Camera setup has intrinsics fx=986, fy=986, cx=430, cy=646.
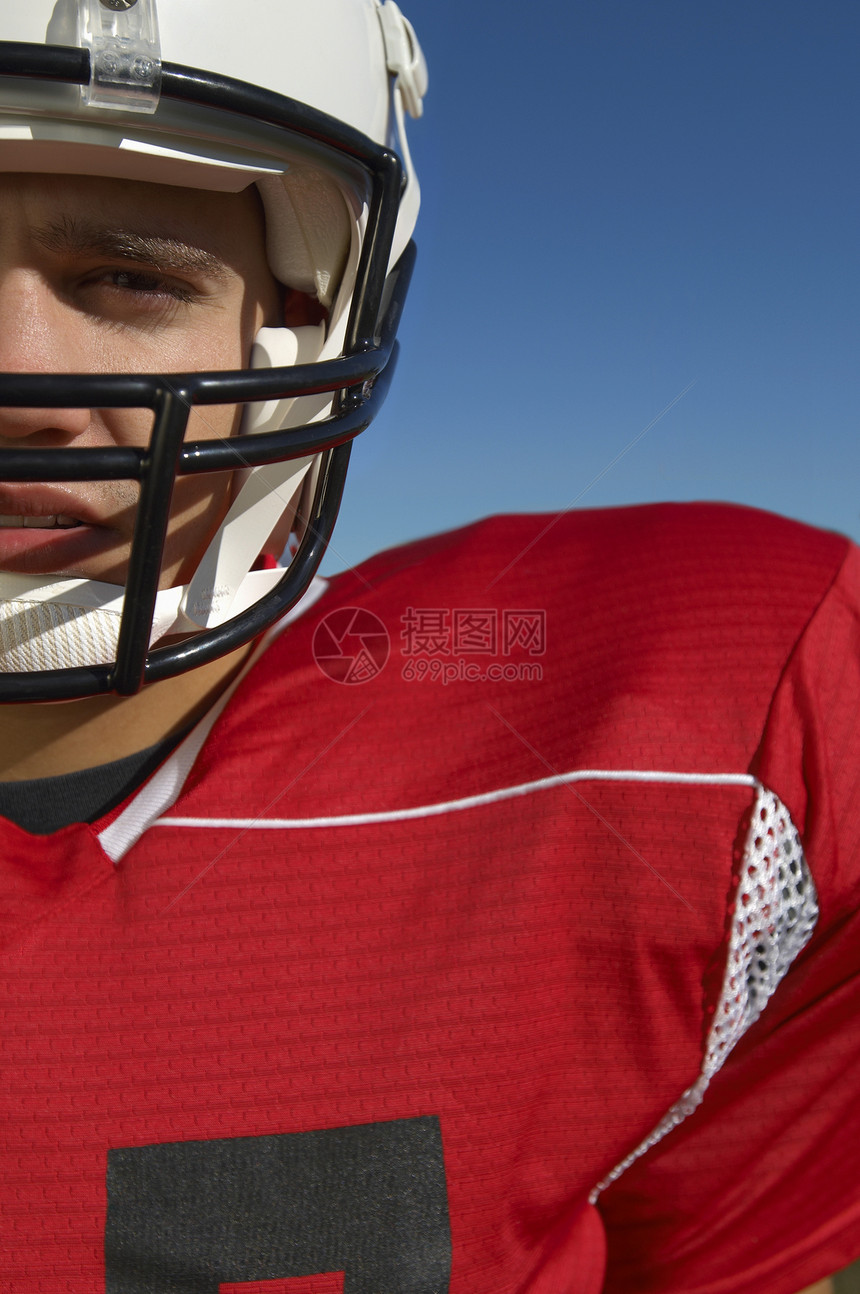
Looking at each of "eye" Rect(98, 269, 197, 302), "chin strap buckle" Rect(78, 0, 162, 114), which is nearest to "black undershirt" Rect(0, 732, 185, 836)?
"eye" Rect(98, 269, 197, 302)

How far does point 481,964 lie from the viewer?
647 mm

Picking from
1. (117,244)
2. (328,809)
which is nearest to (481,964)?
(328,809)

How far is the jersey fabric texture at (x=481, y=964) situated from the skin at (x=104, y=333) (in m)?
0.10

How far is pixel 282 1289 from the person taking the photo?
60 cm

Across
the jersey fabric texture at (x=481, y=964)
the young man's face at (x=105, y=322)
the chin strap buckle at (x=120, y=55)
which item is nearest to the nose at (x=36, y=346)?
the young man's face at (x=105, y=322)

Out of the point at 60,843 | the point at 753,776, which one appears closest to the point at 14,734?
the point at 60,843

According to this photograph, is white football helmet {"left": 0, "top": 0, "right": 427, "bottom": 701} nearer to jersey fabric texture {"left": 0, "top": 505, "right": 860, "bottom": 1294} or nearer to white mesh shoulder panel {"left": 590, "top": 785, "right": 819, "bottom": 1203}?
jersey fabric texture {"left": 0, "top": 505, "right": 860, "bottom": 1294}

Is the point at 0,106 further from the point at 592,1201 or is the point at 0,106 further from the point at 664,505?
the point at 592,1201

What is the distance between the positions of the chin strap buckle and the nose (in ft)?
0.39

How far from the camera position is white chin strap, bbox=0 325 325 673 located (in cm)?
64

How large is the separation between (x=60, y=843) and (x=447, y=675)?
303mm

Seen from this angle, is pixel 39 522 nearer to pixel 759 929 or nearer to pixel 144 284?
pixel 144 284

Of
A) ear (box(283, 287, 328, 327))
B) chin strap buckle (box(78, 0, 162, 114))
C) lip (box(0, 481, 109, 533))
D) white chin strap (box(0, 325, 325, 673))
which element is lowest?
white chin strap (box(0, 325, 325, 673))

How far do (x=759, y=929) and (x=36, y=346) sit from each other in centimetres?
61
